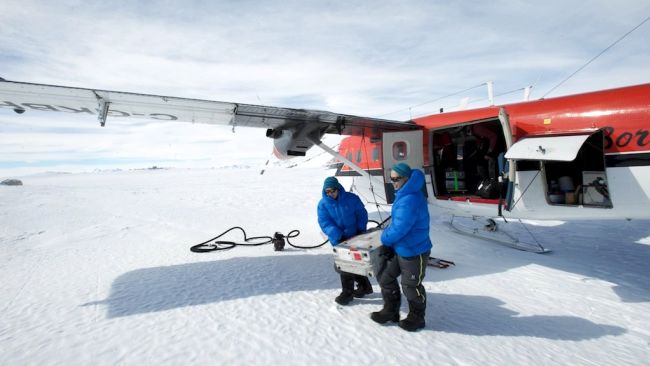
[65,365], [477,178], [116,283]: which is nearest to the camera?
[65,365]

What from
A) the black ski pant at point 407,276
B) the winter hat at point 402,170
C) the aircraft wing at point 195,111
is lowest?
the black ski pant at point 407,276

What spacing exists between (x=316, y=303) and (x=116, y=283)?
3764 mm

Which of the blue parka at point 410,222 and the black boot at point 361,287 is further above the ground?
the blue parka at point 410,222

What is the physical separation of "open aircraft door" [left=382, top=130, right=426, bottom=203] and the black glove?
412cm

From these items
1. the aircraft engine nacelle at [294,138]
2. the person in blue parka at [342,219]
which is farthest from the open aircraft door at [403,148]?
the person in blue parka at [342,219]

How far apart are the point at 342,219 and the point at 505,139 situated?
3985mm

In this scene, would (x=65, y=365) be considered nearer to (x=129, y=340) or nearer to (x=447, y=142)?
(x=129, y=340)

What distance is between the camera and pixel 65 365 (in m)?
3.15

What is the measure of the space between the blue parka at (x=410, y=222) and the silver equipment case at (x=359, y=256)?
0.80ft

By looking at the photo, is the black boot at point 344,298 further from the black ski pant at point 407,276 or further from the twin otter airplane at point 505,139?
the twin otter airplane at point 505,139

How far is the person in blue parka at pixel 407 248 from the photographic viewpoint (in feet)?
11.5

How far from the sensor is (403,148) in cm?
761

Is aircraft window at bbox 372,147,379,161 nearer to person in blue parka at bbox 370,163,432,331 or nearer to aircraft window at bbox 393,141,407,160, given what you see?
aircraft window at bbox 393,141,407,160

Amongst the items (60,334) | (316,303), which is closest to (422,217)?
(316,303)
